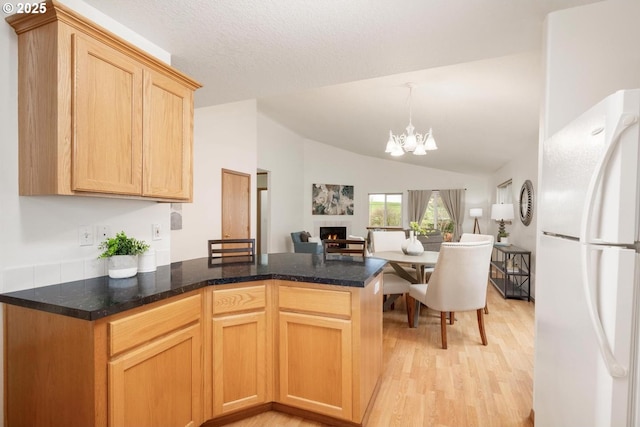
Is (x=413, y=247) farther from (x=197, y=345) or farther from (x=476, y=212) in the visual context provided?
(x=476, y=212)

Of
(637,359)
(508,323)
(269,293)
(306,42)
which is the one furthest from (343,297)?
(508,323)

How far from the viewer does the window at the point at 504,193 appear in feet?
20.8

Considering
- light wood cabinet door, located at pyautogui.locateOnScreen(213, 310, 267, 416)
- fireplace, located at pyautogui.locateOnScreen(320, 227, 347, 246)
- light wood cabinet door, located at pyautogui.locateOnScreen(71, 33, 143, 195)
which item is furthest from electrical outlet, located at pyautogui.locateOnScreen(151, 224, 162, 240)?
fireplace, located at pyautogui.locateOnScreen(320, 227, 347, 246)

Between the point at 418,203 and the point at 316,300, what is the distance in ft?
24.4

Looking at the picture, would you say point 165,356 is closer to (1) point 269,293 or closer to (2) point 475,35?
(1) point 269,293

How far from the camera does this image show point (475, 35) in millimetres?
1889

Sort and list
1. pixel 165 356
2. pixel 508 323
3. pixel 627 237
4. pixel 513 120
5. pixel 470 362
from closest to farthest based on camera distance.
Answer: pixel 627 237, pixel 165 356, pixel 470 362, pixel 508 323, pixel 513 120

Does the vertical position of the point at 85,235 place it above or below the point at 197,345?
above

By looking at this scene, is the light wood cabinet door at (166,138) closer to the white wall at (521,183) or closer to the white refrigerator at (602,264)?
the white refrigerator at (602,264)

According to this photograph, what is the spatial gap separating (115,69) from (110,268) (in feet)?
3.36

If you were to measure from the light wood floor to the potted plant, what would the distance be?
1098mm

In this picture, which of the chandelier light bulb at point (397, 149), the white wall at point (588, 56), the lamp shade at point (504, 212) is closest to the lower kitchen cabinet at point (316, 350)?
the white wall at point (588, 56)

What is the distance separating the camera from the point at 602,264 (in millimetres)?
963

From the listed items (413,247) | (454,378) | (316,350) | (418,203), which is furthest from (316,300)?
(418,203)
